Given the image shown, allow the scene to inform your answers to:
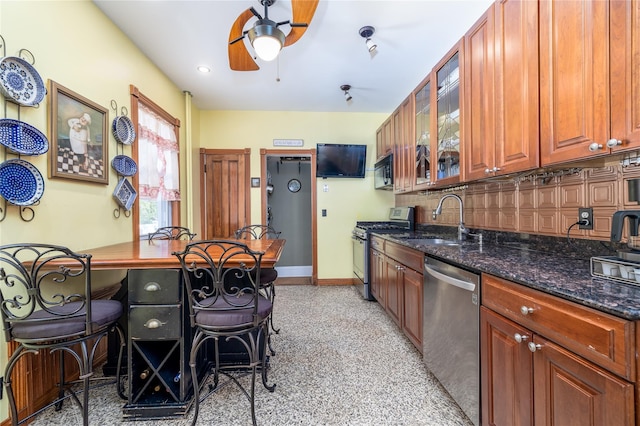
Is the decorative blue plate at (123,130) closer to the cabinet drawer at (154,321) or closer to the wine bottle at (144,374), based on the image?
the cabinet drawer at (154,321)

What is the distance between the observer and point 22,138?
1544 mm

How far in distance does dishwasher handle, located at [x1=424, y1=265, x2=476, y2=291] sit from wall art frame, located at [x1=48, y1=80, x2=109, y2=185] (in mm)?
2606

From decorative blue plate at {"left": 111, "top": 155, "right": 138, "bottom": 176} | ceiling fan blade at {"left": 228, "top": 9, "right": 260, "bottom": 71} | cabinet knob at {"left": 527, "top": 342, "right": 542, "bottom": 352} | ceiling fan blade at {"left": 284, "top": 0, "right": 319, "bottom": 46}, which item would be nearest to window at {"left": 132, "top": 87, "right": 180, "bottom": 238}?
decorative blue plate at {"left": 111, "top": 155, "right": 138, "bottom": 176}

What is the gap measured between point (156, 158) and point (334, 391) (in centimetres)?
298

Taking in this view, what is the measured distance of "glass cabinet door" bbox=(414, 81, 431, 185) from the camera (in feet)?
8.63

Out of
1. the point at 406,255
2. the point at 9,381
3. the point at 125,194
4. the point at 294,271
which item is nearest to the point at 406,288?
the point at 406,255

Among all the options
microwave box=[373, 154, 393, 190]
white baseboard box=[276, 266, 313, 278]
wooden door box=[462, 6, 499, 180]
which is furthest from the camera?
white baseboard box=[276, 266, 313, 278]

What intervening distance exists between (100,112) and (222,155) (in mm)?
2092

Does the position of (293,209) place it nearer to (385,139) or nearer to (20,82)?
(385,139)

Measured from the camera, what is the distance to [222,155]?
Answer: 4277 mm

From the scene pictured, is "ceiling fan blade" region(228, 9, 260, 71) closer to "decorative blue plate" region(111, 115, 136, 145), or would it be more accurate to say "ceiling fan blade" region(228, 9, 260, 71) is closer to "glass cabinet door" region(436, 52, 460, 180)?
"decorative blue plate" region(111, 115, 136, 145)

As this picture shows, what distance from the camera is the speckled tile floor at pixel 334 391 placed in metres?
1.56

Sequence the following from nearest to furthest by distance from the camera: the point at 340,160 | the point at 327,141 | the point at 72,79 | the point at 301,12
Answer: the point at 301,12 → the point at 72,79 → the point at 340,160 → the point at 327,141

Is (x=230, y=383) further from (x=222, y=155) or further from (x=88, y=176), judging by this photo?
(x=222, y=155)
